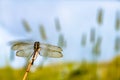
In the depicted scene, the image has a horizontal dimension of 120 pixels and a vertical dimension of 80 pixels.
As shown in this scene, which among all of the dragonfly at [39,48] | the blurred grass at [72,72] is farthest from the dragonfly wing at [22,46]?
the blurred grass at [72,72]

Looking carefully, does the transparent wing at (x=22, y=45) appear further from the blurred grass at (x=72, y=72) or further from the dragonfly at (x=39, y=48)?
the blurred grass at (x=72, y=72)

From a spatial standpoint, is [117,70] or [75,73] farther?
[75,73]

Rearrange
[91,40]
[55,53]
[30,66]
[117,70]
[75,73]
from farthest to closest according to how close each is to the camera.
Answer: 1. [75,73]
2. [117,70]
3. [91,40]
4. [55,53]
5. [30,66]

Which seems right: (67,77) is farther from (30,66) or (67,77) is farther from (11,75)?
(30,66)

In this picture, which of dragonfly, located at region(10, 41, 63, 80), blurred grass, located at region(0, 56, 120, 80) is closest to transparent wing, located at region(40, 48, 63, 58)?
dragonfly, located at region(10, 41, 63, 80)

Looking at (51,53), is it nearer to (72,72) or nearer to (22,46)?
(22,46)

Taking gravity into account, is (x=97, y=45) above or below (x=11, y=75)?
above

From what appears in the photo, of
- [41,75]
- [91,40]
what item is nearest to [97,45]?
[91,40]

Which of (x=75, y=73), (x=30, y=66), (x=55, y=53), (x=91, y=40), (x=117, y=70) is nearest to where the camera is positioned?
(x=30, y=66)

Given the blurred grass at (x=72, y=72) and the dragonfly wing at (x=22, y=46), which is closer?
the dragonfly wing at (x=22, y=46)
